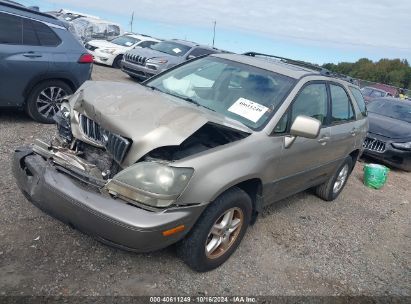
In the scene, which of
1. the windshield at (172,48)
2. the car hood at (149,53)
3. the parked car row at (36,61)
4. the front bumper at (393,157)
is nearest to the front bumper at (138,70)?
the car hood at (149,53)

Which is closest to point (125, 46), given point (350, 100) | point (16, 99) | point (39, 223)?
point (16, 99)

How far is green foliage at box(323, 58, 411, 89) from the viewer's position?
67750 mm

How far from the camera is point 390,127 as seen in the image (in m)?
8.74

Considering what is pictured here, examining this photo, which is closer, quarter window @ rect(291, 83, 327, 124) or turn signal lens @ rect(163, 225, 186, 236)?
turn signal lens @ rect(163, 225, 186, 236)

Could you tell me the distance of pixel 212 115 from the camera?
344 centimetres

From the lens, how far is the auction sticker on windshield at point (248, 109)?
362 centimetres

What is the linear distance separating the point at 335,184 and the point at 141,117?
3.61 metres

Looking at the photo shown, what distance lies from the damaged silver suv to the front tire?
0.01m

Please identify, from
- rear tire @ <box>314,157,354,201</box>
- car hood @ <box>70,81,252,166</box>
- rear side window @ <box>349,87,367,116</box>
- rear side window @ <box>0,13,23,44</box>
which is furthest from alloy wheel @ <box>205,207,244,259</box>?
rear side window @ <box>0,13,23,44</box>

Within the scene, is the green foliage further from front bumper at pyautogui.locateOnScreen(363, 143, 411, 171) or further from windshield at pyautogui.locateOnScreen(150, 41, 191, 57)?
front bumper at pyautogui.locateOnScreen(363, 143, 411, 171)

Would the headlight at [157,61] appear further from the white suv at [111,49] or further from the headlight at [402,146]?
the headlight at [402,146]

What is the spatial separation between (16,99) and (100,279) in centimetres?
380

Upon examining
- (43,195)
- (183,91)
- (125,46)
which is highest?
(183,91)

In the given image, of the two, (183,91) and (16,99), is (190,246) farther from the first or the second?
(16,99)
